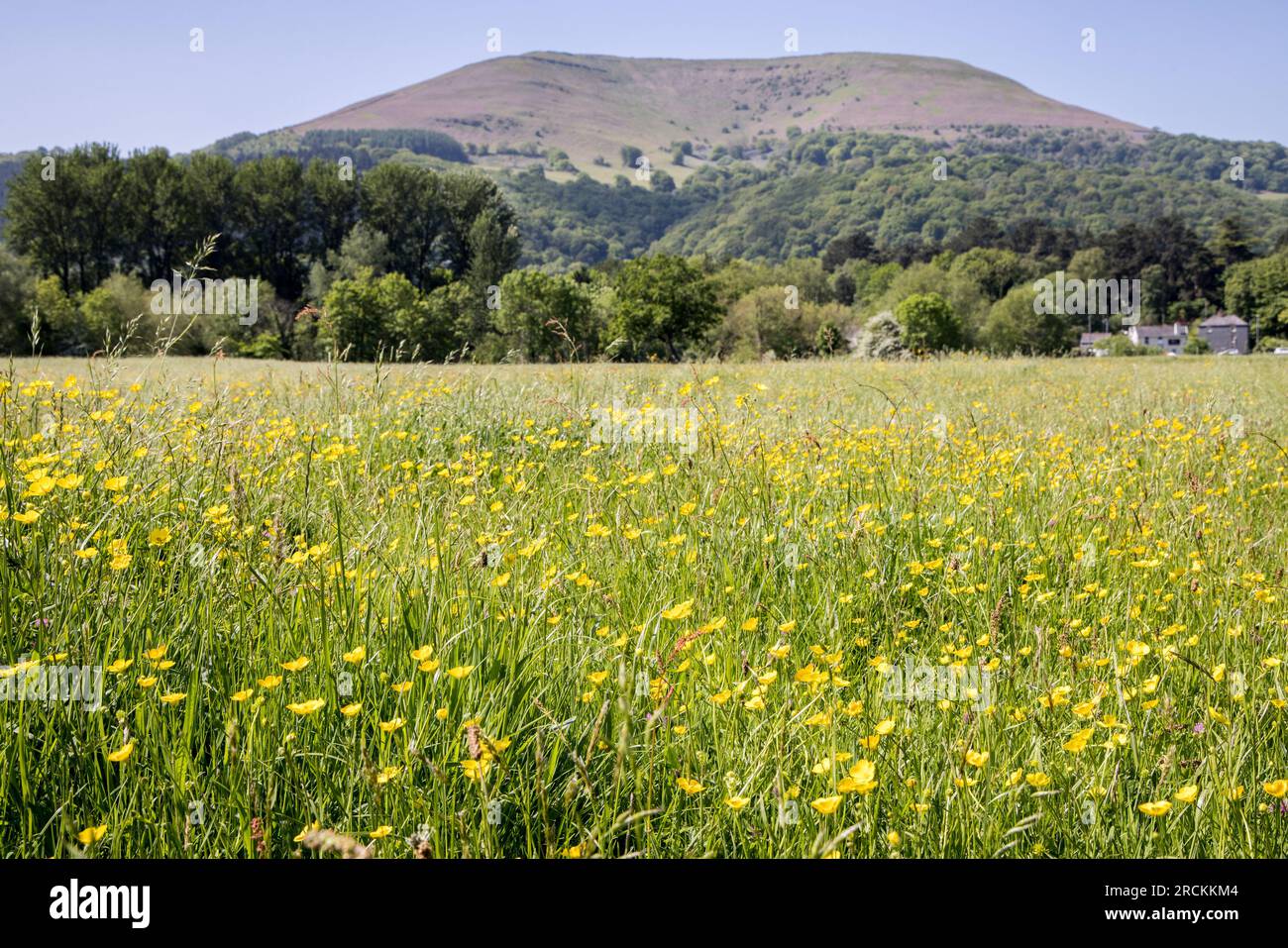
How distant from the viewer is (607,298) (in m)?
69.3

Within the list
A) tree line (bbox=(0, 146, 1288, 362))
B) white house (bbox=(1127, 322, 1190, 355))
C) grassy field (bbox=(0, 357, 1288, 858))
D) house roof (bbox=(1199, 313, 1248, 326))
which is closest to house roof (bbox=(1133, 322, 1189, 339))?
white house (bbox=(1127, 322, 1190, 355))

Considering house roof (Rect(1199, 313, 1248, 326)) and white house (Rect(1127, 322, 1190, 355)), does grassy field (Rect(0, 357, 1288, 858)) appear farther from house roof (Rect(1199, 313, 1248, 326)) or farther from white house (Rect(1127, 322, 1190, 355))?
white house (Rect(1127, 322, 1190, 355))

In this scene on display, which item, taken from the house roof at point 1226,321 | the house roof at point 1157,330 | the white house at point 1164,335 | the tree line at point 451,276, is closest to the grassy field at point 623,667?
the tree line at point 451,276

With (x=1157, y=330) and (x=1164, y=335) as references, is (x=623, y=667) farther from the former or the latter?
(x=1157, y=330)

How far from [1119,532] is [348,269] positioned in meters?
84.3

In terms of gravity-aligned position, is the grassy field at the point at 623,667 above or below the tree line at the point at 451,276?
below

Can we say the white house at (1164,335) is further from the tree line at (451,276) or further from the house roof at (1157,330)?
the tree line at (451,276)

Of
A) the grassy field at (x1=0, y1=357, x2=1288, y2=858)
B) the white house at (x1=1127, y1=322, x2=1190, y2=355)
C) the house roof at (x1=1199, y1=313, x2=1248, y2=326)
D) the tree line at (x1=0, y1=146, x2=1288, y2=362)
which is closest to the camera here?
the grassy field at (x1=0, y1=357, x2=1288, y2=858)

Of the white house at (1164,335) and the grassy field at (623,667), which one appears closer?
the grassy field at (623,667)

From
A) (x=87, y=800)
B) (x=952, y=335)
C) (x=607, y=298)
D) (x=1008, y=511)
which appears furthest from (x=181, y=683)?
(x=952, y=335)

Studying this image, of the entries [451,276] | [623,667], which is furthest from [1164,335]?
[623,667]

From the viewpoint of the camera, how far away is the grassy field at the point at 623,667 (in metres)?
1.84

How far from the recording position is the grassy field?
1839 millimetres
